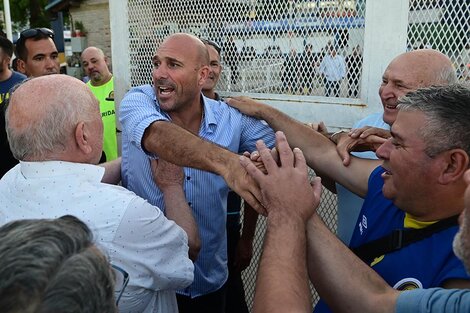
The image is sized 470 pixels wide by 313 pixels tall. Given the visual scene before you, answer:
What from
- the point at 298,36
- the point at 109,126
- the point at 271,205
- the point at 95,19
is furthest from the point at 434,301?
the point at 95,19

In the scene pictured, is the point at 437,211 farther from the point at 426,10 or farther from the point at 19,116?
the point at 19,116

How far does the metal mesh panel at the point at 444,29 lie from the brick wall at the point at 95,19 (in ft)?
61.4

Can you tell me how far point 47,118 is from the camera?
1585mm

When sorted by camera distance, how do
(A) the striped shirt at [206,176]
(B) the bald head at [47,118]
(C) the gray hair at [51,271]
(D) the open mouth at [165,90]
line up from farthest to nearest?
1. (D) the open mouth at [165,90]
2. (A) the striped shirt at [206,176]
3. (B) the bald head at [47,118]
4. (C) the gray hair at [51,271]

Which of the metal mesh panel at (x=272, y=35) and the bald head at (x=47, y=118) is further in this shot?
the metal mesh panel at (x=272, y=35)

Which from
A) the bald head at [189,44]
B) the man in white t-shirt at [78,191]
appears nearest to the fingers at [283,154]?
the man in white t-shirt at [78,191]

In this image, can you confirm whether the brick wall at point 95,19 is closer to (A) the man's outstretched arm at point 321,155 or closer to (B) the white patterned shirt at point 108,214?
(A) the man's outstretched arm at point 321,155

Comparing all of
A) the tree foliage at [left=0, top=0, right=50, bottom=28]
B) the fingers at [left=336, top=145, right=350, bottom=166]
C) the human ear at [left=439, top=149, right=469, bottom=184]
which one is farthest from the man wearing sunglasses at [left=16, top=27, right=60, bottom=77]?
the tree foliage at [left=0, top=0, right=50, bottom=28]

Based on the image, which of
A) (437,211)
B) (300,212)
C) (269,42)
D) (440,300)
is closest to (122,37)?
(269,42)

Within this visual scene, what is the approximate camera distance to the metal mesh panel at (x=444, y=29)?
2154 mm

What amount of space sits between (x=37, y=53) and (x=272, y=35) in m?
2.87

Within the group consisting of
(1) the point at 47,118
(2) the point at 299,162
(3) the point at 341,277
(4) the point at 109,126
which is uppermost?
(1) the point at 47,118

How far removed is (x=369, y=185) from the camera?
2.09 meters

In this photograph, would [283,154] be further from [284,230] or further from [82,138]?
[82,138]
